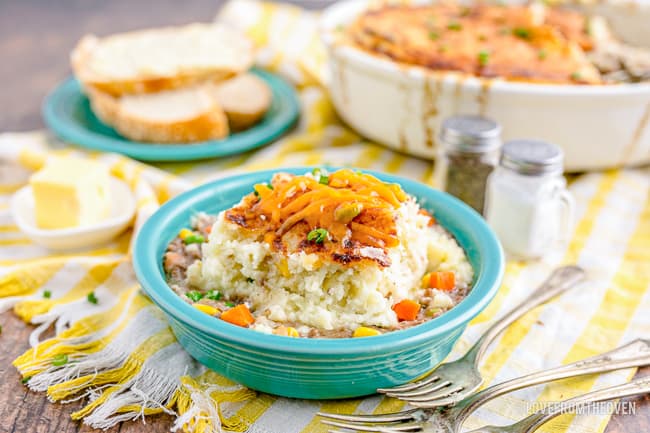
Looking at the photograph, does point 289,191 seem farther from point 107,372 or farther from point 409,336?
point 107,372

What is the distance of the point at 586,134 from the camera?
3594mm

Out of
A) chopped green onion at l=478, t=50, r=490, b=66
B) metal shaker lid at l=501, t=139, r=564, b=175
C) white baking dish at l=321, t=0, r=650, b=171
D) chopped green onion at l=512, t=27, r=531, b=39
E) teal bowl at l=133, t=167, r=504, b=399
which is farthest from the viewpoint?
chopped green onion at l=512, t=27, r=531, b=39

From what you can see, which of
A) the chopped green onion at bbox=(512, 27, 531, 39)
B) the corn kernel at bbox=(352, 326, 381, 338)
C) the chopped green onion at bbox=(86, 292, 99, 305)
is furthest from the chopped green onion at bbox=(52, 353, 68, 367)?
the chopped green onion at bbox=(512, 27, 531, 39)

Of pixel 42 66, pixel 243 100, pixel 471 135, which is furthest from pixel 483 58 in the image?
pixel 42 66

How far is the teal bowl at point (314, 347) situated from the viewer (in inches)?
79.4

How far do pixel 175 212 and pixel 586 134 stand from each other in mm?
2125

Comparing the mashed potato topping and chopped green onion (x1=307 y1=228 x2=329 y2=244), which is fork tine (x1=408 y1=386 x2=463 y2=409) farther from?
chopped green onion (x1=307 y1=228 x2=329 y2=244)

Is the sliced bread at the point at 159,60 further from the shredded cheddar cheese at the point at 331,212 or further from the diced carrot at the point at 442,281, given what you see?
the diced carrot at the point at 442,281

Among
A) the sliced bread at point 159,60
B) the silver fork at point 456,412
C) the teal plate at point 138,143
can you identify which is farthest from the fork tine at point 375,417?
the sliced bread at point 159,60

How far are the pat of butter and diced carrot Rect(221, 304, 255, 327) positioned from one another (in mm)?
1201

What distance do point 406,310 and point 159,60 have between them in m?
2.78

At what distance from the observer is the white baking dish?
346 centimetres

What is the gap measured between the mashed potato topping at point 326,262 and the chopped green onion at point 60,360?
1.48ft

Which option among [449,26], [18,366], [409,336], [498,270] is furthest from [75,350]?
[449,26]
